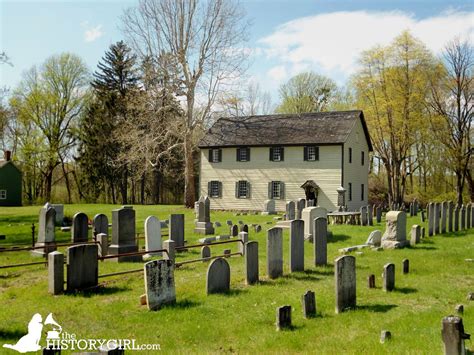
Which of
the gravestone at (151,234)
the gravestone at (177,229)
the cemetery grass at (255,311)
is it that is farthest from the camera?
the gravestone at (177,229)

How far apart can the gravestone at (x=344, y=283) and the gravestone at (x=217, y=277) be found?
2.52 metres

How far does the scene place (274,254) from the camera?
11.5 metres

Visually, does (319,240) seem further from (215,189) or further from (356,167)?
(215,189)

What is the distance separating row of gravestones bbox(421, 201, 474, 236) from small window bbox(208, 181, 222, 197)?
67.4ft

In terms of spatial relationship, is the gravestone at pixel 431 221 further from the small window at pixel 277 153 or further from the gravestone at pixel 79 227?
the small window at pixel 277 153

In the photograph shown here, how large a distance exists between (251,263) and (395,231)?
25.4 ft

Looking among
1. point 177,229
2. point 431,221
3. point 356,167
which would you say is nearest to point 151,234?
point 177,229

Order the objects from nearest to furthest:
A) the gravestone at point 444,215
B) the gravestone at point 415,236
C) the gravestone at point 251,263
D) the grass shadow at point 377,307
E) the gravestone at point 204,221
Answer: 1. the grass shadow at point 377,307
2. the gravestone at point 251,263
3. the gravestone at point 415,236
4. the gravestone at point 444,215
5. the gravestone at point 204,221

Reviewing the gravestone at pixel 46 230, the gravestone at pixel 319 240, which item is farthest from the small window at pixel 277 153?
the gravestone at pixel 319 240

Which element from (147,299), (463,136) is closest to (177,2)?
(463,136)

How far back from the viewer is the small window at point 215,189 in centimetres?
4000

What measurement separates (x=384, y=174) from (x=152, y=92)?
29014 millimetres

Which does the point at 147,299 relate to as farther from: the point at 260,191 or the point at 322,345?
the point at 260,191

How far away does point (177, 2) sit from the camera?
37.4 metres
